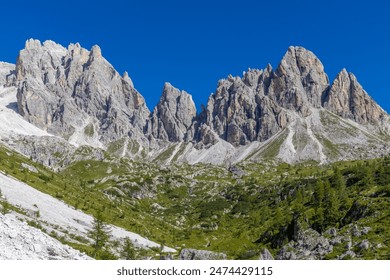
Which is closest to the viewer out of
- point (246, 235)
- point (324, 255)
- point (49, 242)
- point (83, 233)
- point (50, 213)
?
point (49, 242)

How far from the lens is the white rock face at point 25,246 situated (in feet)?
→ 105

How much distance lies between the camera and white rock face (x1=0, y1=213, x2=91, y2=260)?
3212cm

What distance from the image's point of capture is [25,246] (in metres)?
33.8
